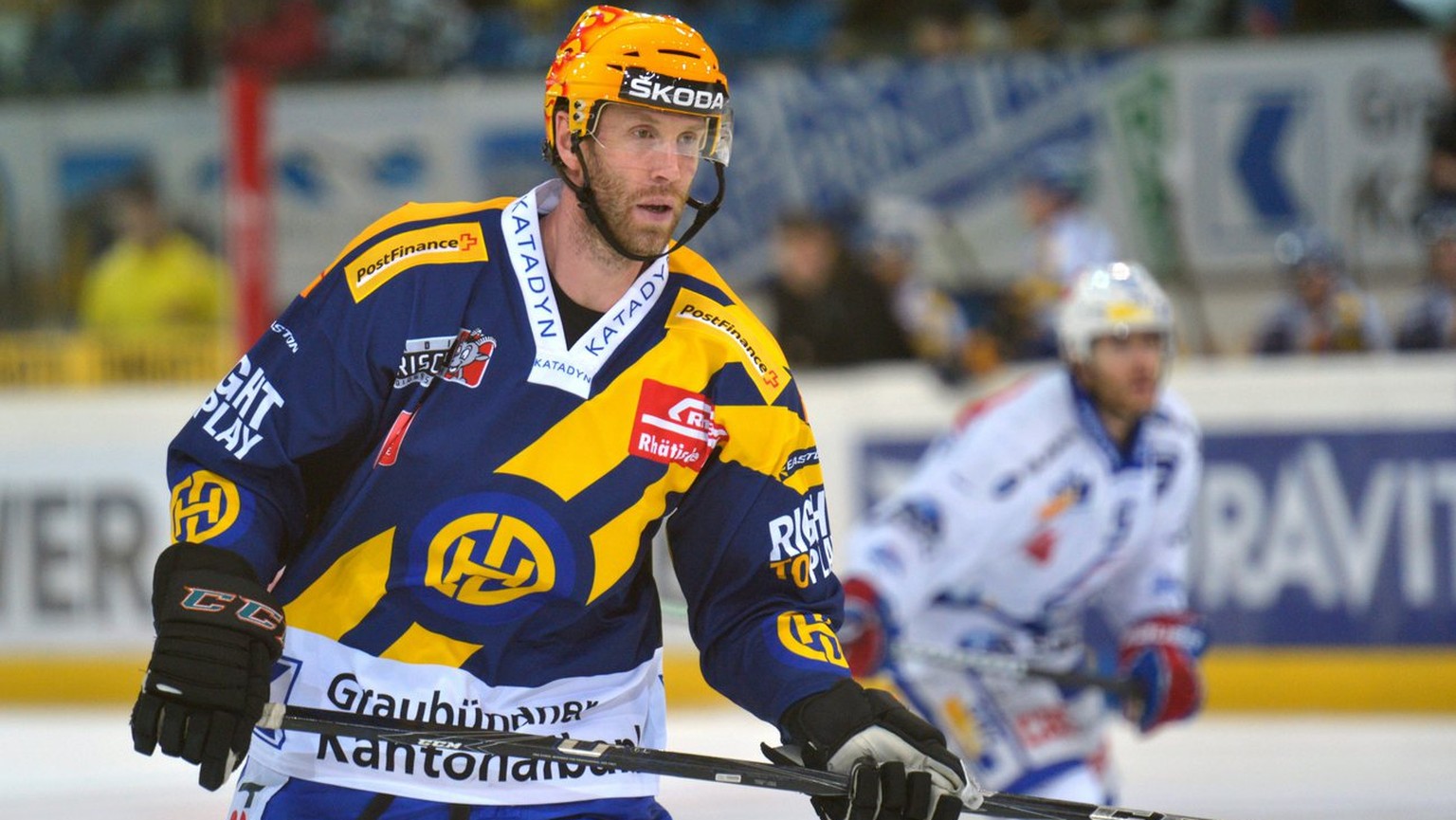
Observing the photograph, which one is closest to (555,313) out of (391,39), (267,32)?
(267,32)

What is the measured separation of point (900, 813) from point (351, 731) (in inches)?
30.8

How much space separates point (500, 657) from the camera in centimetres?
307

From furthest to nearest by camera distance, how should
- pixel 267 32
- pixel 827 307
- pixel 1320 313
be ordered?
pixel 267 32 → pixel 827 307 → pixel 1320 313

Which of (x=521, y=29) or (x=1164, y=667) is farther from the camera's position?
(x=521, y=29)

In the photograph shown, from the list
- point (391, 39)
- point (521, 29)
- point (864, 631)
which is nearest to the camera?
point (864, 631)

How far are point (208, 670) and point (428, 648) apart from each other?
0.35 m

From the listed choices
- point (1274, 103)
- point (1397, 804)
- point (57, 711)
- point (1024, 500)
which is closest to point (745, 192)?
point (1274, 103)

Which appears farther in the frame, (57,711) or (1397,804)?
(57,711)

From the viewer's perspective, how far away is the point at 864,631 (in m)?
4.86

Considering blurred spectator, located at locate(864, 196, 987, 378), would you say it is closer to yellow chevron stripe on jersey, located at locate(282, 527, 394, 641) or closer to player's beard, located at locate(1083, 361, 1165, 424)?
player's beard, located at locate(1083, 361, 1165, 424)

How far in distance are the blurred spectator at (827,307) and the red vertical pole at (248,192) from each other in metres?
2.26

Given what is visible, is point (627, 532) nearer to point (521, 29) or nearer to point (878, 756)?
point (878, 756)

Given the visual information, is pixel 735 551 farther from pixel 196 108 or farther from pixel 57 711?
pixel 196 108

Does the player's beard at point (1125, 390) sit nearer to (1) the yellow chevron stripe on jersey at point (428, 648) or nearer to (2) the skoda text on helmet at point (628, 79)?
(2) the skoda text on helmet at point (628, 79)
